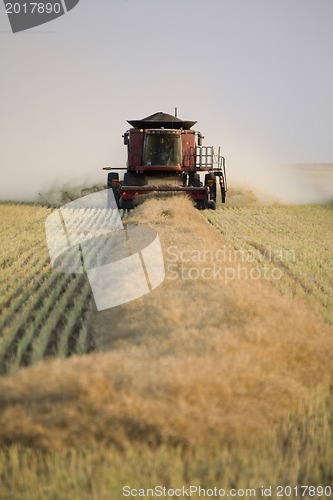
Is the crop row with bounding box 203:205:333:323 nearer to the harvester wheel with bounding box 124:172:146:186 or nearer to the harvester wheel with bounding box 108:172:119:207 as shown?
the harvester wheel with bounding box 124:172:146:186

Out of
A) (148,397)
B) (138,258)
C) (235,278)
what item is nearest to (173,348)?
(148,397)

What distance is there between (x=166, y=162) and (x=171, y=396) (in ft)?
40.1

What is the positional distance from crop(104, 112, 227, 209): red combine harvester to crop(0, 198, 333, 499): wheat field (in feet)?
30.4

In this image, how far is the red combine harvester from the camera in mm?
14250

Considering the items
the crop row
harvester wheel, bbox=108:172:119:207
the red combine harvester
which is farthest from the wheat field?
harvester wheel, bbox=108:172:119:207

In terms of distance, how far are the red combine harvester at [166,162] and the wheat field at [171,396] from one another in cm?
925

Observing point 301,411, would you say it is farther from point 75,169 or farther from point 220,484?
point 75,169

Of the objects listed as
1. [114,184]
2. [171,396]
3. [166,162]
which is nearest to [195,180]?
[166,162]

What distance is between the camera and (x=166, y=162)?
14703mm

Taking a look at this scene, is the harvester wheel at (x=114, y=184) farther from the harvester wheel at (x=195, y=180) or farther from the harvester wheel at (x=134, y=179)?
the harvester wheel at (x=195, y=180)

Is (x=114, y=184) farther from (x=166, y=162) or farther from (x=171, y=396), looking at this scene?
(x=171, y=396)

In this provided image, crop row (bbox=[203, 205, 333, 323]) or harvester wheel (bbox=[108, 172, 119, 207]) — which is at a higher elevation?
harvester wheel (bbox=[108, 172, 119, 207])

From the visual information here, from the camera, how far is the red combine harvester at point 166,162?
14.2m

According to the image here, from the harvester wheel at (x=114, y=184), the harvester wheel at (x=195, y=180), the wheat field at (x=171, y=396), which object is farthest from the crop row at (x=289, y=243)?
the harvester wheel at (x=114, y=184)
